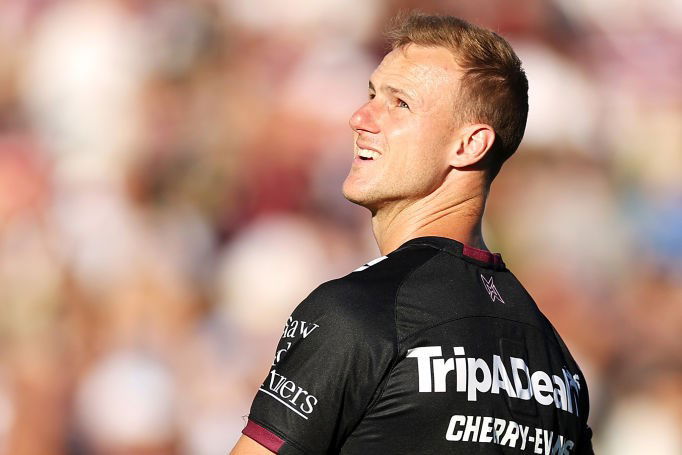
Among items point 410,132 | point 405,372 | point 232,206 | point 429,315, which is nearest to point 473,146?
point 410,132

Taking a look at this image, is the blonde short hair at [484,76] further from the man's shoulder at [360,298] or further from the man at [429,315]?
the man's shoulder at [360,298]

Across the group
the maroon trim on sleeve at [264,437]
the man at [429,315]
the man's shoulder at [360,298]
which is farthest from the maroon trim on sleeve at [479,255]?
the maroon trim on sleeve at [264,437]

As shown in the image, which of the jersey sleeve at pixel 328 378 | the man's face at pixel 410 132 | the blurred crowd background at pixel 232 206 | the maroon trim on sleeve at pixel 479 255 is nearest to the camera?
the jersey sleeve at pixel 328 378

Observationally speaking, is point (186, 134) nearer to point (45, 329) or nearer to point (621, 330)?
point (45, 329)

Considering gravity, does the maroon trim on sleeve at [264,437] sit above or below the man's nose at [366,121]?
below

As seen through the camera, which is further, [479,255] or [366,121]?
[366,121]

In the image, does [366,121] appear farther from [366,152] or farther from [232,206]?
[232,206]

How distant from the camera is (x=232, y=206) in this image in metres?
5.58

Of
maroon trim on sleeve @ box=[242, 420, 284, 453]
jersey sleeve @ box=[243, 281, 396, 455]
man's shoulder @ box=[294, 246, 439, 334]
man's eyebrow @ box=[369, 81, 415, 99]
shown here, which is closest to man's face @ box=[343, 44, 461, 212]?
man's eyebrow @ box=[369, 81, 415, 99]

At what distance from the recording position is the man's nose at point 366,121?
8.05 ft

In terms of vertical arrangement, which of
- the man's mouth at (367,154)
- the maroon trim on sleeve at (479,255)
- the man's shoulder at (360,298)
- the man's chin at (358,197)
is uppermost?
the man's mouth at (367,154)

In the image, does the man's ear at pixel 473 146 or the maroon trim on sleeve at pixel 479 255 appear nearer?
the maroon trim on sleeve at pixel 479 255

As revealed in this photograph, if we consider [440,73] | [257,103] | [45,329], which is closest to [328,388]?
[440,73]

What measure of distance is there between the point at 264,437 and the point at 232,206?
367cm
